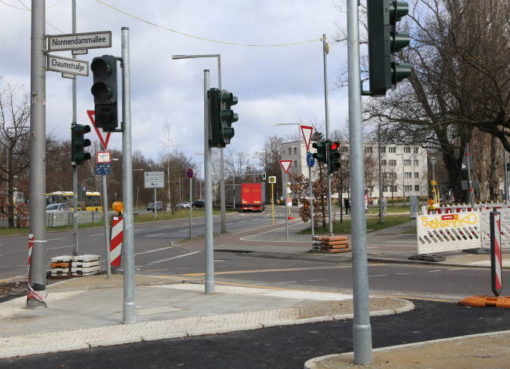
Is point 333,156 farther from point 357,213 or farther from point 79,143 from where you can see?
point 357,213

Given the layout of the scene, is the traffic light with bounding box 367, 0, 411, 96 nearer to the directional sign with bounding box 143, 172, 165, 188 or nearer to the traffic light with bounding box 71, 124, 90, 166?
the traffic light with bounding box 71, 124, 90, 166

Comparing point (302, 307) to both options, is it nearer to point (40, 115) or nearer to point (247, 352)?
point (247, 352)

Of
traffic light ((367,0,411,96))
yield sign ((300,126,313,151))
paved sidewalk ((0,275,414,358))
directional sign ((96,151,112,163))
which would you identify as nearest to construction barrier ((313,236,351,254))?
yield sign ((300,126,313,151))

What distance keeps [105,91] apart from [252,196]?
224ft

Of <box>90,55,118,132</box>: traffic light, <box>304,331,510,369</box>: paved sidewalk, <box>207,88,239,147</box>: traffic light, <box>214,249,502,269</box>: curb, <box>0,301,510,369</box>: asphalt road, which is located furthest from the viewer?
<box>214,249,502,269</box>: curb

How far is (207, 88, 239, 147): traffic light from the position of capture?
34.3 feet

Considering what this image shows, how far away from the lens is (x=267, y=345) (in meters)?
6.86

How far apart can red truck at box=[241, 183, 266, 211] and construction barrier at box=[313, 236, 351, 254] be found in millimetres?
53686

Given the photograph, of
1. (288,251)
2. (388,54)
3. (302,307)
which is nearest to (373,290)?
(302,307)

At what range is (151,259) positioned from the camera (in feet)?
69.7

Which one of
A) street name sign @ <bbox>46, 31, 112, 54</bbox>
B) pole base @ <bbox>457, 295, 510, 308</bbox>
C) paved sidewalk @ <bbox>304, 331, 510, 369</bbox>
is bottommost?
pole base @ <bbox>457, 295, 510, 308</bbox>

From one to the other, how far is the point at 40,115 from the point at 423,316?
7262 mm

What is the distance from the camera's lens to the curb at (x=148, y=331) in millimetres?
6953

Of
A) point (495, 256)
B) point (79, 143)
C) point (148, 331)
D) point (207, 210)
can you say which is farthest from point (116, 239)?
point (495, 256)
